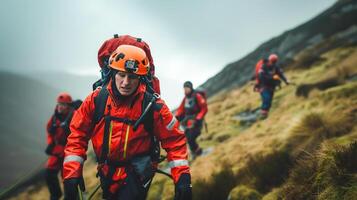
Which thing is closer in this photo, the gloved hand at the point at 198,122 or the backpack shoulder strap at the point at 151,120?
the backpack shoulder strap at the point at 151,120

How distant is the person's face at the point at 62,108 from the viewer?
7.17m

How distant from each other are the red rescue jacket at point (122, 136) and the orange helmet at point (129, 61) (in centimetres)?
25

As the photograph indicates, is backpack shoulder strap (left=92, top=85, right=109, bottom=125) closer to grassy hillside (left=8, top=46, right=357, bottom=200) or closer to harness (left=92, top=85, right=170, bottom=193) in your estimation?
harness (left=92, top=85, right=170, bottom=193)

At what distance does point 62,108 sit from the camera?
7219mm

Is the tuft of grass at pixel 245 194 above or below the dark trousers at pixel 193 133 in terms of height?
below

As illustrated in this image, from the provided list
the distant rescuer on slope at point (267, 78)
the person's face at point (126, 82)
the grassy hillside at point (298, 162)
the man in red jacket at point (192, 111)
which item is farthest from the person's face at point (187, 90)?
the person's face at point (126, 82)

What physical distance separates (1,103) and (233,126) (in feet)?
531

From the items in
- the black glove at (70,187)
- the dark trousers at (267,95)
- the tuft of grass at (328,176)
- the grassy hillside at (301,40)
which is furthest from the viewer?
the grassy hillside at (301,40)

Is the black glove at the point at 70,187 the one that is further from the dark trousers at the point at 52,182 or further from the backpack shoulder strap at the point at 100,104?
the dark trousers at the point at 52,182

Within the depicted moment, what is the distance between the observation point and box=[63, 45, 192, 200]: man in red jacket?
3125 mm

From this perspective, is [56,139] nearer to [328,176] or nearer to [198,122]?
[198,122]

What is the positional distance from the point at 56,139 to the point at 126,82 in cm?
493

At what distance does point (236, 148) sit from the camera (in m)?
8.31

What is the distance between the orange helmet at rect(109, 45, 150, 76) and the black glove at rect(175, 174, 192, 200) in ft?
3.99
